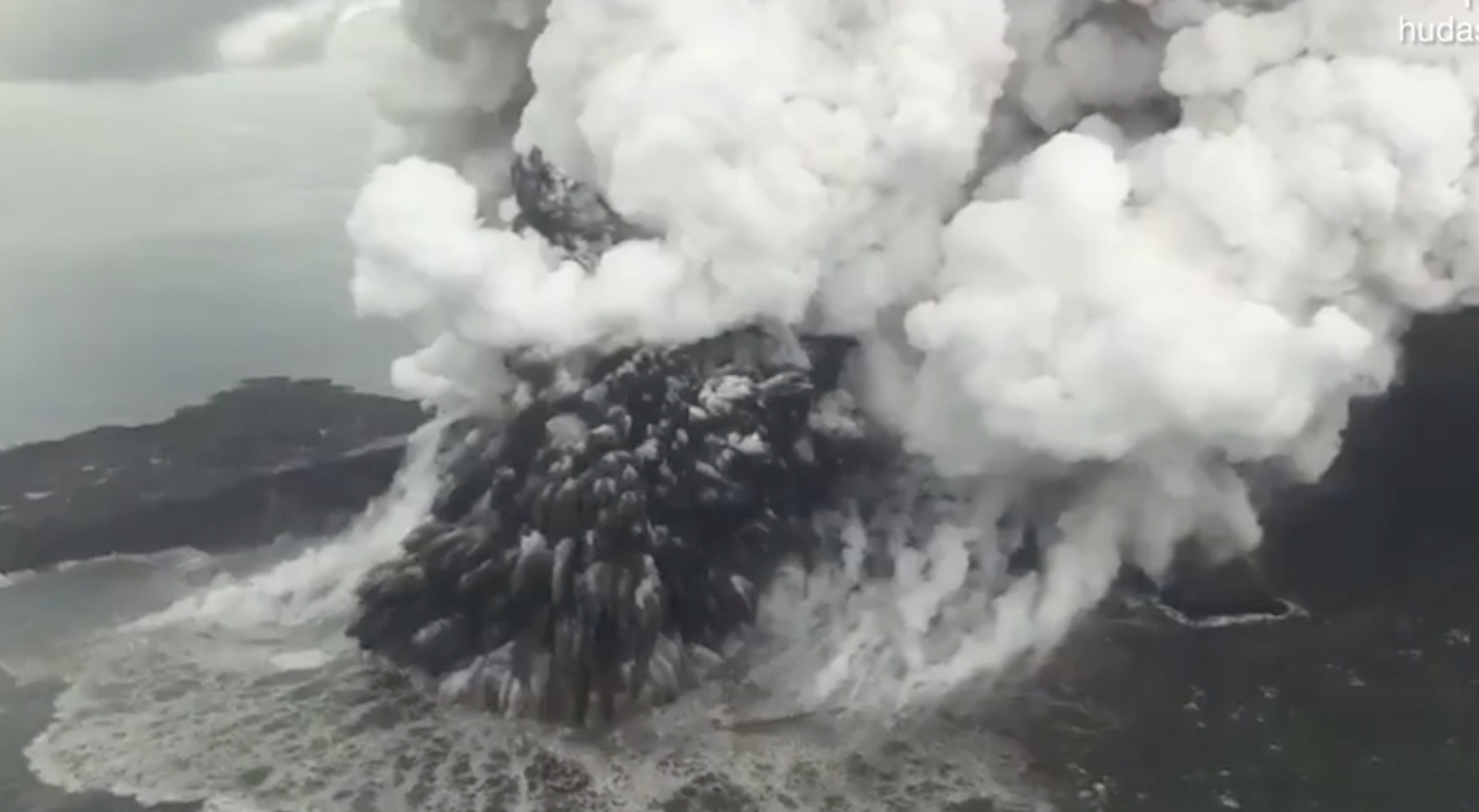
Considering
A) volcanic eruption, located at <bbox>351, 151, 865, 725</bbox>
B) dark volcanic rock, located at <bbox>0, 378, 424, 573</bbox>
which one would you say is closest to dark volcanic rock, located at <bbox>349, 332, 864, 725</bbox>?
Result: volcanic eruption, located at <bbox>351, 151, 865, 725</bbox>

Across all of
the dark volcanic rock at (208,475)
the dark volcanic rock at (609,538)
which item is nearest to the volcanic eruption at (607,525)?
the dark volcanic rock at (609,538)

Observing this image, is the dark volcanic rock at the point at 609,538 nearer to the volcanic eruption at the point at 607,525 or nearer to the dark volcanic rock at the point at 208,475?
the volcanic eruption at the point at 607,525

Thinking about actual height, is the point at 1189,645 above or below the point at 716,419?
below

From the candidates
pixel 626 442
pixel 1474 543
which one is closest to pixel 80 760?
pixel 626 442

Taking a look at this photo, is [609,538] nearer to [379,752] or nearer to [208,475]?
[379,752]

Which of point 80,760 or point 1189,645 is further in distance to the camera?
point 1189,645

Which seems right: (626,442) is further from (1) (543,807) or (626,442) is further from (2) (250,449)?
(2) (250,449)

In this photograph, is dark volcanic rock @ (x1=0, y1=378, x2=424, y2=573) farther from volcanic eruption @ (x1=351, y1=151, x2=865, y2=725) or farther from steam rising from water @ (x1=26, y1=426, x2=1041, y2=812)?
volcanic eruption @ (x1=351, y1=151, x2=865, y2=725)

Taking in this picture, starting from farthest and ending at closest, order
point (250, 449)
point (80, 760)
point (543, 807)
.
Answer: point (250, 449) → point (80, 760) → point (543, 807)
